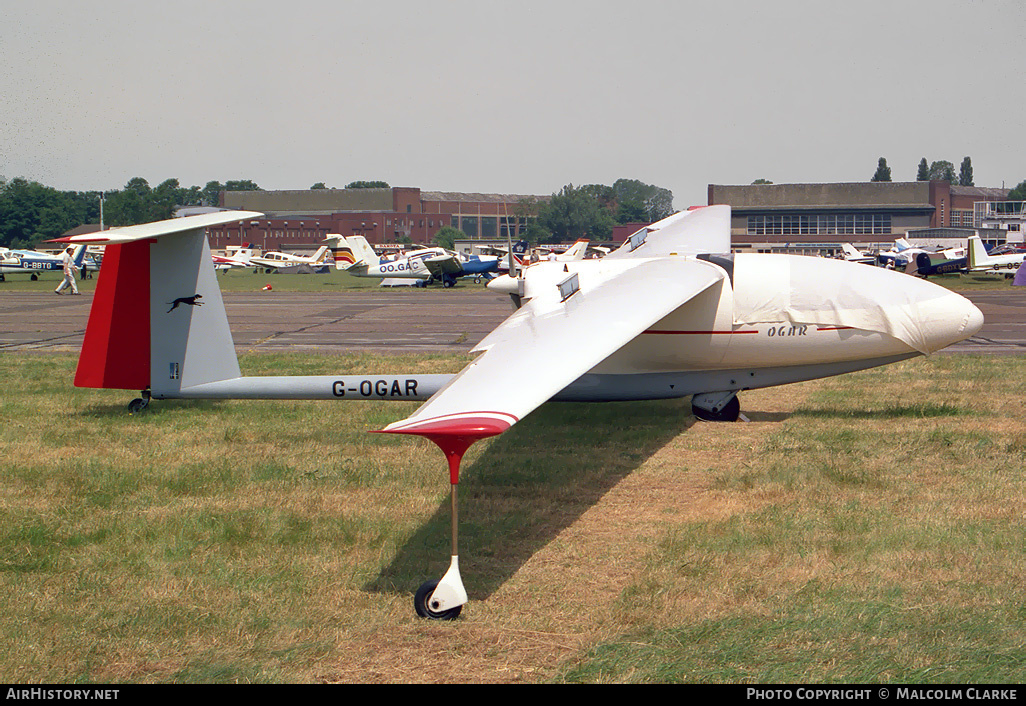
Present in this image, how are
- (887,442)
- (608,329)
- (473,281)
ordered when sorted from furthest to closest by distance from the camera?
(473,281) < (887,442) < (608,329)

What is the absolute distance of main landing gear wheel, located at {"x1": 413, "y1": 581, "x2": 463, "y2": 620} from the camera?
684 centimetres

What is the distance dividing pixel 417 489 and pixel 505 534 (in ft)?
6.18

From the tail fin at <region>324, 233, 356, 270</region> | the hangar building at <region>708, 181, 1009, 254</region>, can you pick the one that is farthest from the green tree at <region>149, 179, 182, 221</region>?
the hangar building at <region>708, 181, 1009, 254</region>

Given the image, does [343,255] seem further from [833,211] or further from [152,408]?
[833,211]

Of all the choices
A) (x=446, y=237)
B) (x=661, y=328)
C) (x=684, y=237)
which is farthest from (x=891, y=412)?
(x=446, y=237)

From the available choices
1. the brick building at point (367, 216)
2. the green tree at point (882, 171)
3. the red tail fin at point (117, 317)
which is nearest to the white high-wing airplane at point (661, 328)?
the red tail fin at point (117, 317)

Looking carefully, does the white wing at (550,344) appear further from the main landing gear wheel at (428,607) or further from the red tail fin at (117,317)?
the red tail fin at (117,317)

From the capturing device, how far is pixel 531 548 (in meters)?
8.55

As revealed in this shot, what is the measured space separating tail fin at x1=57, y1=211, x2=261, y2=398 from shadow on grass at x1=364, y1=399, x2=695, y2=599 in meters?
4.00

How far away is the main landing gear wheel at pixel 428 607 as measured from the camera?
269 inches

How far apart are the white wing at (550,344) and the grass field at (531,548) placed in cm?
166

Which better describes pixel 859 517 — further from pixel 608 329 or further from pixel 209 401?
pixel 209 401

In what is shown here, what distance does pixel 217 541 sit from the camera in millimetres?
8734

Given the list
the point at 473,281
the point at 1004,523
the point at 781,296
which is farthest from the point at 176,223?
the point at 473,281
